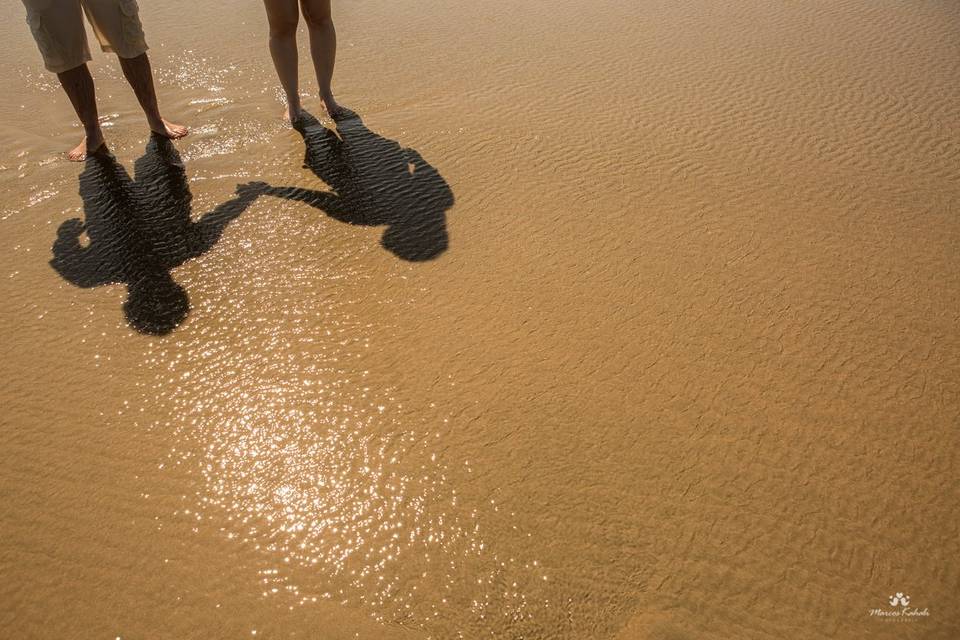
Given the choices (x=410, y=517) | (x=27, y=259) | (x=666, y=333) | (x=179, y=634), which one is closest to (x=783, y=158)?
(x=666, y=333)

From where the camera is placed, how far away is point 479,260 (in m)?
2.42

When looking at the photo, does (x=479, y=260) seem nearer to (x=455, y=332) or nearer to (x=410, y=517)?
(x=455, y=332)

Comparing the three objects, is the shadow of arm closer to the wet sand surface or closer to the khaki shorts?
the wet sand surface

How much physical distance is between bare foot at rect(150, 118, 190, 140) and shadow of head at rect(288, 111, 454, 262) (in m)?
0.61

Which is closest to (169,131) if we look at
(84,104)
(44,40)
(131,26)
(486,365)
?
(84,104)

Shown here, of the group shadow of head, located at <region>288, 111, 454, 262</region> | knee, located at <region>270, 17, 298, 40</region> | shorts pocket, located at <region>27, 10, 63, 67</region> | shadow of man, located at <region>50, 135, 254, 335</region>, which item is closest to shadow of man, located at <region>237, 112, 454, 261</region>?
shadow of head, located at <region>288, 111, 454, 262</region>

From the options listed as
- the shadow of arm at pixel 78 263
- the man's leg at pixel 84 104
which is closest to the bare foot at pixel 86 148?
the man's leg at pixel 84 104

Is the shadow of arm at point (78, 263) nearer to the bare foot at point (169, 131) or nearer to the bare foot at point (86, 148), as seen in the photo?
the bare foot at point (86, 148)

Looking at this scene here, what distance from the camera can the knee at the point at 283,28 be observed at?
3017mm

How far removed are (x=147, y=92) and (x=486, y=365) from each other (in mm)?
2379

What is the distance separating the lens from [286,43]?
3.10 m

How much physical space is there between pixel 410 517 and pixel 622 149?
2.22m

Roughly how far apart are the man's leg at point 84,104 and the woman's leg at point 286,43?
0.89 meters

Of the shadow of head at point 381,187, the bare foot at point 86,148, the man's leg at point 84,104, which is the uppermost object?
the man's leg at point 84,104
